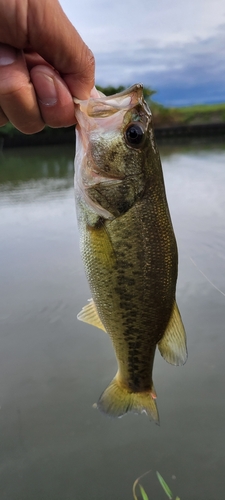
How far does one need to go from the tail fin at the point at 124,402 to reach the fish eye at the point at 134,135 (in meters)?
1.11

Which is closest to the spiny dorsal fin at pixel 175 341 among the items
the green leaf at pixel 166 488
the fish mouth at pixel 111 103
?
the fish mouth at pixel 111 103

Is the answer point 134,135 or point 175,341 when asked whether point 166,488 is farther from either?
point 134,135

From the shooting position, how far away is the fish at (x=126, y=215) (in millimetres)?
1564

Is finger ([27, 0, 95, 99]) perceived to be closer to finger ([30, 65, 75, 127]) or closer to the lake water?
finger ([30, 65, 75, 127])

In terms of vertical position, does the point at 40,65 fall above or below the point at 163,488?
above

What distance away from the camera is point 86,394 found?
11.5ft

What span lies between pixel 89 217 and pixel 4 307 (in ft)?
11.6

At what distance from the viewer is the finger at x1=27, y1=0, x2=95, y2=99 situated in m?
1.23

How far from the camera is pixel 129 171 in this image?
63.6 inches

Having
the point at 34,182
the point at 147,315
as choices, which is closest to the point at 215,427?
the point at 147,315

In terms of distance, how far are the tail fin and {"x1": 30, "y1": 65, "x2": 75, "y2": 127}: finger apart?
122 centimetres

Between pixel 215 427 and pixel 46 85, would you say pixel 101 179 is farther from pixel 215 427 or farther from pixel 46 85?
pixel 215 427

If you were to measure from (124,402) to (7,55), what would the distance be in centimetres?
151

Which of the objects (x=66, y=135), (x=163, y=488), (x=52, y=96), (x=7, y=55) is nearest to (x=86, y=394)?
(x=163, y=488)
